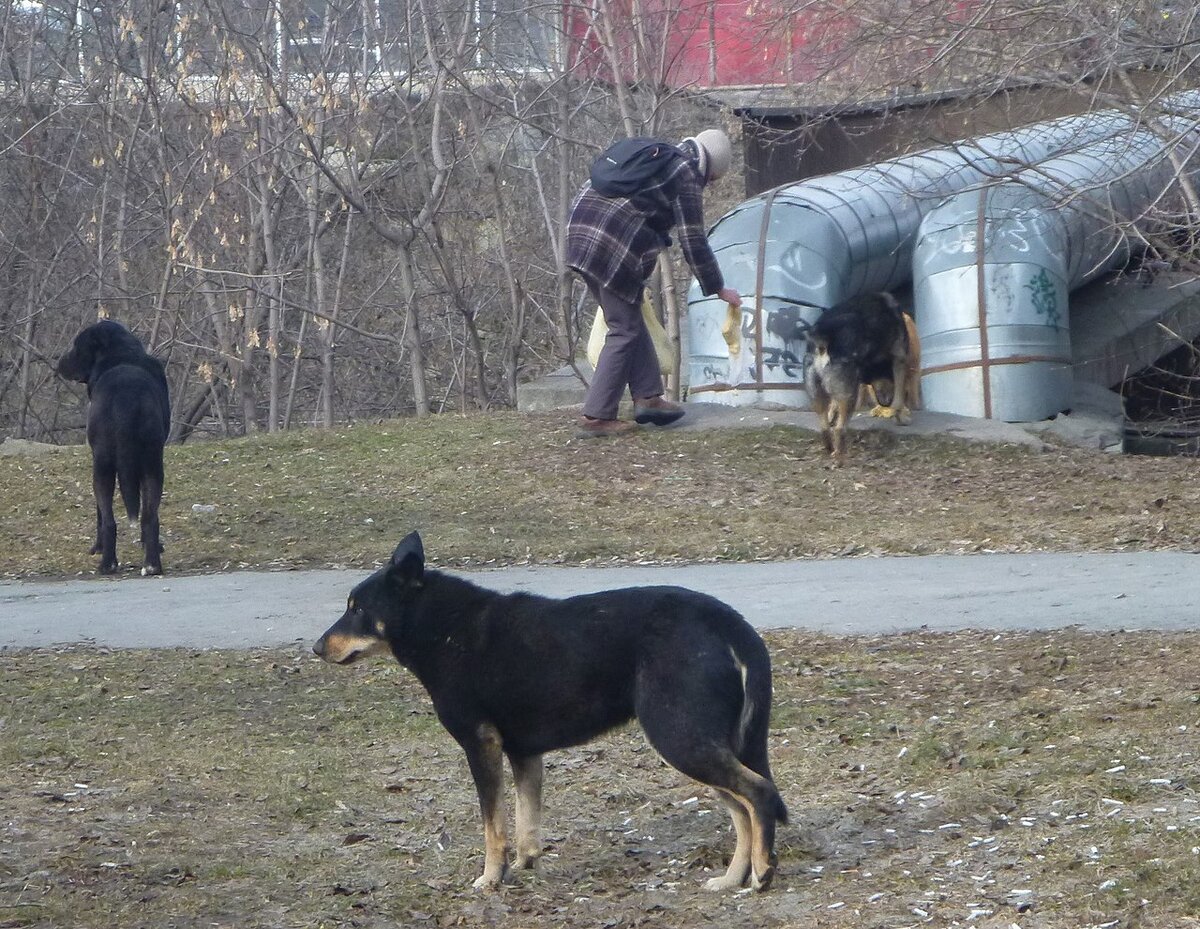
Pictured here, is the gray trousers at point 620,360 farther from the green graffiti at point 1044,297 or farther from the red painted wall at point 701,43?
the green graffiti at point 1044,297

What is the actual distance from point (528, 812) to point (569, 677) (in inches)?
20.6

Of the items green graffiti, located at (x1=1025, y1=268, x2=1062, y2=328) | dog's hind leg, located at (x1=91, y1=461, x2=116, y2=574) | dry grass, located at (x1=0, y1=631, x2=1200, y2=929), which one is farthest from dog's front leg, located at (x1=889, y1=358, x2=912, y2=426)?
dog's hind leg, located at (x1=91, y1=461, x2=116, y2=574)

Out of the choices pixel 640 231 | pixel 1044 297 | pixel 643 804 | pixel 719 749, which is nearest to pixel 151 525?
pixel 640 231

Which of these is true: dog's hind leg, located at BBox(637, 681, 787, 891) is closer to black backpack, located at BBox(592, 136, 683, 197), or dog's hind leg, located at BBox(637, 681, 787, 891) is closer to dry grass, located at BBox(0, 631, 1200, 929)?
dry grass, located at BBox(0, 631, 1200, 929)

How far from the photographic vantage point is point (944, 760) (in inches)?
209

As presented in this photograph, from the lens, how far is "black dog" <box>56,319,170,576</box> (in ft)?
31.8

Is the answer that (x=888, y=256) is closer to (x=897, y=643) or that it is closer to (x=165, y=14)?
(x=897, y=643)

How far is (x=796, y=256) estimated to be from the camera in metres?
13.6

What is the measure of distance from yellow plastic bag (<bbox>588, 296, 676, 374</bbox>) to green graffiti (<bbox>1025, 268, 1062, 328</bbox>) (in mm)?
3128

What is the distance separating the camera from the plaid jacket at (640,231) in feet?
39.0

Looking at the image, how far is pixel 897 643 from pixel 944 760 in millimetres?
1844

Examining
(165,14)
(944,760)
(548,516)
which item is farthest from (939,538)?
(165,14)

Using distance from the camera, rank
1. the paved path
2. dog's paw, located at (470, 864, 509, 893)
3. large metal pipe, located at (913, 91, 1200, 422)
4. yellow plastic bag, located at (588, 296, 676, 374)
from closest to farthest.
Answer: dog's paw, located at (470, 864, 509, 893) < the paved path < yellow plastic bag, located at (588, 296, 676, 374) < large metal pipe, located at (913, 91, 1200, 422)

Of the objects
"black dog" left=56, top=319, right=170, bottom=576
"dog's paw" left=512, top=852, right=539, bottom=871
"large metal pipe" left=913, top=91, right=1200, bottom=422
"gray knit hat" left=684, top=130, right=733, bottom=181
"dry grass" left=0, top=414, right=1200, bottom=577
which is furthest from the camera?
"large metal pipe" left=913, top=91, right=1200, bottom=422
